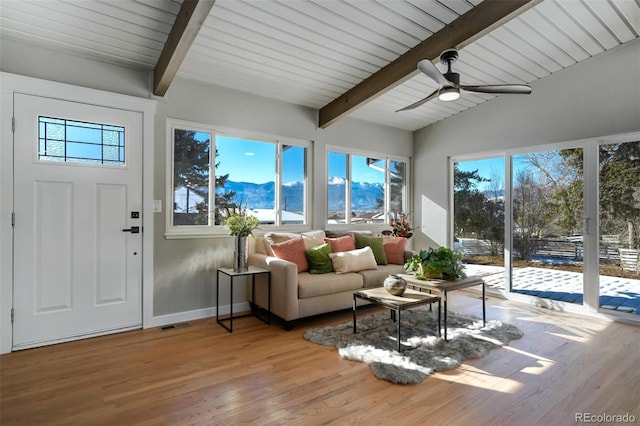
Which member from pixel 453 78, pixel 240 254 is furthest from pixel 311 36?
pixel 240 254

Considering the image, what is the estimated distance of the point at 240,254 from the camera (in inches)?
148

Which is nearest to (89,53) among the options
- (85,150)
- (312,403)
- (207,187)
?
(85,150)

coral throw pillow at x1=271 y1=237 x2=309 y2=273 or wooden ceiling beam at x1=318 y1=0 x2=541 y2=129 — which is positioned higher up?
wooden ceiling beam at x1=318 y1=0 x2=541 y2=129

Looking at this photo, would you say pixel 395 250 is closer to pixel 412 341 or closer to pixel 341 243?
pixel 341 243

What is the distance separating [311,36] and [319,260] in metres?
2.37

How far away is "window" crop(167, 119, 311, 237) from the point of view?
3826mm

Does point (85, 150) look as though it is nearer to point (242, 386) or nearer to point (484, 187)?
point (242, 386)

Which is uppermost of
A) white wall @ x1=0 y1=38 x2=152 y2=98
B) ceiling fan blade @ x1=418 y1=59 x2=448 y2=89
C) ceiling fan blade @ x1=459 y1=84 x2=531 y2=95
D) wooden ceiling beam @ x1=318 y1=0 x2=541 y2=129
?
wooden ceiling beam @ x1=318 y1=0 x2=541 y2=129

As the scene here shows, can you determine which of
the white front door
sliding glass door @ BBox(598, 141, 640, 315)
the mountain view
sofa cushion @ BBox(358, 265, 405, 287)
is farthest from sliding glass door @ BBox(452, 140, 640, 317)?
the white front door

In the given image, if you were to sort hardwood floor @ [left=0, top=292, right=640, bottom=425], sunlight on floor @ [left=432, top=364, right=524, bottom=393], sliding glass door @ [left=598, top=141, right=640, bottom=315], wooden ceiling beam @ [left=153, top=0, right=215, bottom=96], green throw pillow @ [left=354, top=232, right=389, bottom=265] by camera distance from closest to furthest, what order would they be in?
1. hardwood floor @ [left=0, top=292, right=640, bottom=425]
2. sunlight on floor @ [left=432, top=364, right=524, bottom=393]
3. wooden ceiling beam @ [left=153, top=0, right=215, bottom=96]
4. sliding glass door @ [left=598, top=141, right=640, bottom=315]
5. green throw pillow @ [left=354, top=232, right=389, bottom=265]

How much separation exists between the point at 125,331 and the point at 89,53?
8.99 ft

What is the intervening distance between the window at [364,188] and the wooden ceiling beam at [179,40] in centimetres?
254

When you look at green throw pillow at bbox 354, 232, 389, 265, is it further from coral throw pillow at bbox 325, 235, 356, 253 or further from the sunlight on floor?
the sunlight on floor

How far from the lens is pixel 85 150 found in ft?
10.7
